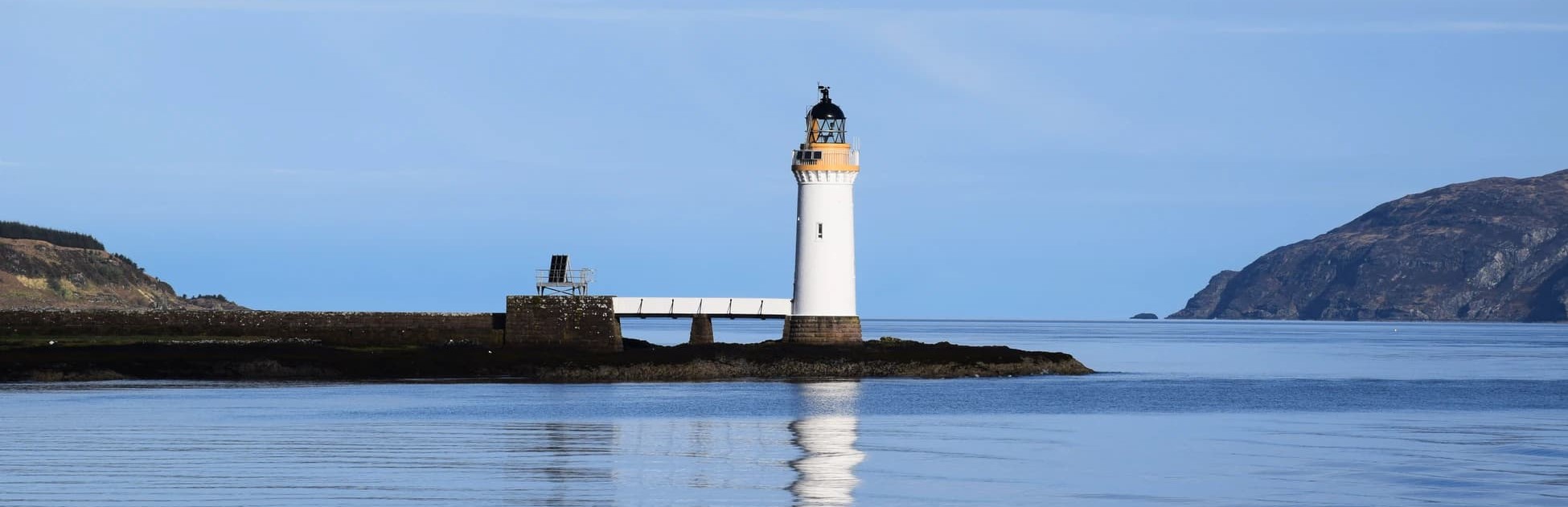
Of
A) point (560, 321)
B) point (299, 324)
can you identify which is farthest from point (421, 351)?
point (299, 324)

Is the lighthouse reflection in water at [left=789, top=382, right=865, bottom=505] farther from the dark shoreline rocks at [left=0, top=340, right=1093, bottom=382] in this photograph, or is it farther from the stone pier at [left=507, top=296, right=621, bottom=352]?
the stone pier at [left=507, top=296, right=621, bottom=352]

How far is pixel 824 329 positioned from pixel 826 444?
2248 cm

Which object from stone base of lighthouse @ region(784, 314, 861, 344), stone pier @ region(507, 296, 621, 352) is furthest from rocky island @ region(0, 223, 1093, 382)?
stone base of lighthouse @ region(784, 314, 861, 344)

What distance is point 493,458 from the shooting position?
86.2ft

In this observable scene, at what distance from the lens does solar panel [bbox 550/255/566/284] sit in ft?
170

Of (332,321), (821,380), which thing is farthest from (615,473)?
(332,321)

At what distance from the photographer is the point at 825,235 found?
171ft

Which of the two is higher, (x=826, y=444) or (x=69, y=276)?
(x=69, y=276)

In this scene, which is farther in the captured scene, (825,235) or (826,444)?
(825,235)

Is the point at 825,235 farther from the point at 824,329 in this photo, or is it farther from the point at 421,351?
the point at 421,351

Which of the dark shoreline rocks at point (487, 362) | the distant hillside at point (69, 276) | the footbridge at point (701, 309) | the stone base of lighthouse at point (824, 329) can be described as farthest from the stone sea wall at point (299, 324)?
the distant hillside at point (69, 276)

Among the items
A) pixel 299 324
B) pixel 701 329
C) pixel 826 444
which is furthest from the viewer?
pixel 701 329

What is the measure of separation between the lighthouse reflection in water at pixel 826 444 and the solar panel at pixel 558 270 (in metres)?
8.47

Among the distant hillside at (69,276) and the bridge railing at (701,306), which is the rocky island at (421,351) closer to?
the bridge railing at (701,306)
